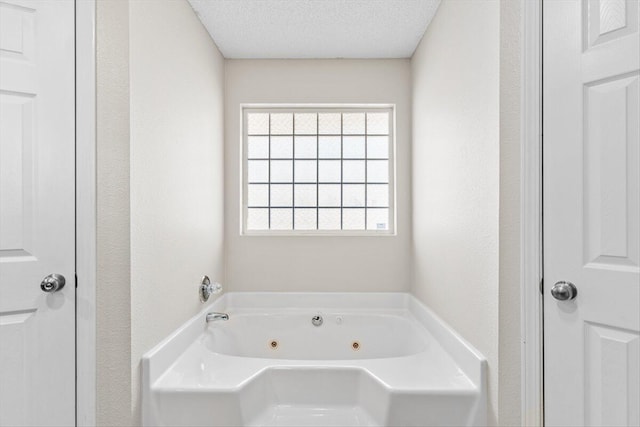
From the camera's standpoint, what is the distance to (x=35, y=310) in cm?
132

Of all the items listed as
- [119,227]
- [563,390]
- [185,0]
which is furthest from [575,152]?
[185,0]

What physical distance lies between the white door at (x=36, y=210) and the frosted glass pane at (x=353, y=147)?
1.81m

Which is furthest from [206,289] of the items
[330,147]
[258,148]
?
[330,147]

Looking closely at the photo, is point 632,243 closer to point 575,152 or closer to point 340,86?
point 575,152

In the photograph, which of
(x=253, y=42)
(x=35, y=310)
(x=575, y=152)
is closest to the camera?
(x=575, y=152)

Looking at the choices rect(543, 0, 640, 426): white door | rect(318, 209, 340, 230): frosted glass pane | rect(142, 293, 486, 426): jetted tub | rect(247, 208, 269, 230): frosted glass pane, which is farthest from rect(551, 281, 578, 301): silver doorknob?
rect(247, 208, 269, 230): frosted glass pane

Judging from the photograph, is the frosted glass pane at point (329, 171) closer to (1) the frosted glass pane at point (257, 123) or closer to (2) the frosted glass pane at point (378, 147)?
(2) the frosted glass pane at point (378, 147)

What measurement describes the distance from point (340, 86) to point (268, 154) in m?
0.70

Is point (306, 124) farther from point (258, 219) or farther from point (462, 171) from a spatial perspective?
point (462, 171)

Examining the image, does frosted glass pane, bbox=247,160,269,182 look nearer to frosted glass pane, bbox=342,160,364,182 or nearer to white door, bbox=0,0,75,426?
frosted glass pane, bbox=342,160,364,182

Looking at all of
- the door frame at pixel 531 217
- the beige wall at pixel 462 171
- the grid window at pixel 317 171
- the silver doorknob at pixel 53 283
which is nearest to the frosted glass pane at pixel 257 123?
the grid window at pixel 317 171

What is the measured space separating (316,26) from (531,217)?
1.64 meters

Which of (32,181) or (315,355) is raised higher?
(32,181)

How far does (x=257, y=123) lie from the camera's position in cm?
282
